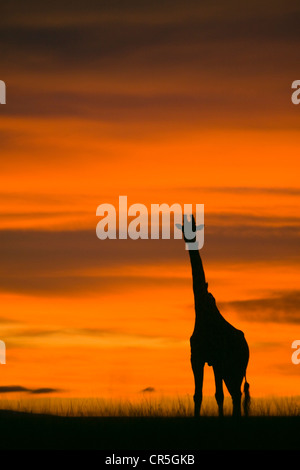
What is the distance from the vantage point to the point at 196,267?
23.8 m

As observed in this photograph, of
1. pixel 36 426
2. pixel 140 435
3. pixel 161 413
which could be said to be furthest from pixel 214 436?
pixel 36 426

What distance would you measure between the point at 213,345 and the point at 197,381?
1.04 metres

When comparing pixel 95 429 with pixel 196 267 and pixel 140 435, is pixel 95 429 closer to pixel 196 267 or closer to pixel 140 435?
pixel 140 435

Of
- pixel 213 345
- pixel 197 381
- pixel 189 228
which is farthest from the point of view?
pixel 189 228

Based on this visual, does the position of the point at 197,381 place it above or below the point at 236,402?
above

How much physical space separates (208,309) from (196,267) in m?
1.16

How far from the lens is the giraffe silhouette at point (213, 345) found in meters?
23.2

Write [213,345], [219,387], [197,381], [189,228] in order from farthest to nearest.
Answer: [189,228] → [219,387] → [213,345] → [197,381]

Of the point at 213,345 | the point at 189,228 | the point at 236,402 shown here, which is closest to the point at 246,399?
the point at 236,402

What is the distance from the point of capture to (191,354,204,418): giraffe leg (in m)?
22.7

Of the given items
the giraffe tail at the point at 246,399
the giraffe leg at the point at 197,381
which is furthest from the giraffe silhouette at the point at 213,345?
the giraffe tail at the point at 246,399

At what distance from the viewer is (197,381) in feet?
75.2

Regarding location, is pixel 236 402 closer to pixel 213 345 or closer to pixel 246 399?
pixel 246 399

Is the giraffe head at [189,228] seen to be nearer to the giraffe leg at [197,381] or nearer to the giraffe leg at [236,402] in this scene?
the giraffe leg at [197,381]
